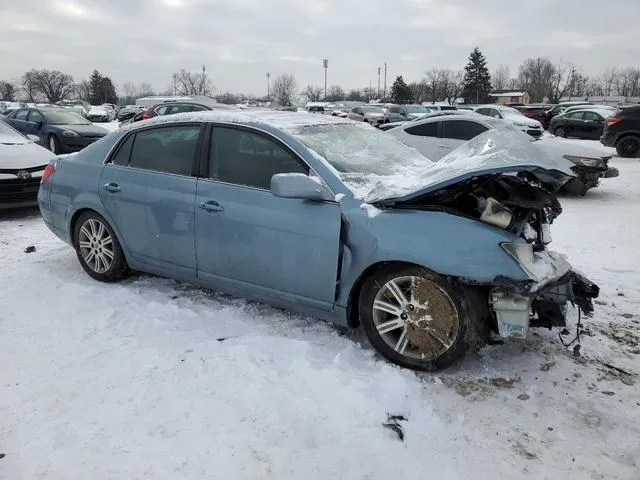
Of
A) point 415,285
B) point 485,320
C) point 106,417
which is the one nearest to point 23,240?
point 106,417

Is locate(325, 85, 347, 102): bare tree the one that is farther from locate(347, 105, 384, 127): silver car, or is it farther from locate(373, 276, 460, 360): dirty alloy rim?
locate(373, 276, 460, 360): dirty alloy rim

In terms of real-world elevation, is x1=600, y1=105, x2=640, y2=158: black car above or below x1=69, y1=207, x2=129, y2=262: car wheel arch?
above

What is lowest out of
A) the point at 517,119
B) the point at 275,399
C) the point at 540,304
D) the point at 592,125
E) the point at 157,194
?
the point at 275,399

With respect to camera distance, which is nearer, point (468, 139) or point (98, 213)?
point (98, 213)

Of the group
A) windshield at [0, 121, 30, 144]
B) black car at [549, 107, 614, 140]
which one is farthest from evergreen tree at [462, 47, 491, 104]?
windshield at [0, 121, 30, 144]

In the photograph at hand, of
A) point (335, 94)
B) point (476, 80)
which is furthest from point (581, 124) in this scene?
point (335, 94)

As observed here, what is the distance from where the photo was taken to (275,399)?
293cm

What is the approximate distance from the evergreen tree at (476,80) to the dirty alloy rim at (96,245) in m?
71.1

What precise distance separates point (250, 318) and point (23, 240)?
3794 millimetres

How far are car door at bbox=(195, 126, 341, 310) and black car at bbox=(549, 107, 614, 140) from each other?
23499 millimetres

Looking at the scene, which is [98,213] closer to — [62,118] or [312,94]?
[62,118]

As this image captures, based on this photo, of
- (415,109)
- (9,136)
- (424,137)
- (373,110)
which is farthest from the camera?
(415,109)

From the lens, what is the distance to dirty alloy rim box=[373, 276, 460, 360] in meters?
3.13

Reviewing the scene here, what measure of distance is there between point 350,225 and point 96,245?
2617 mm
